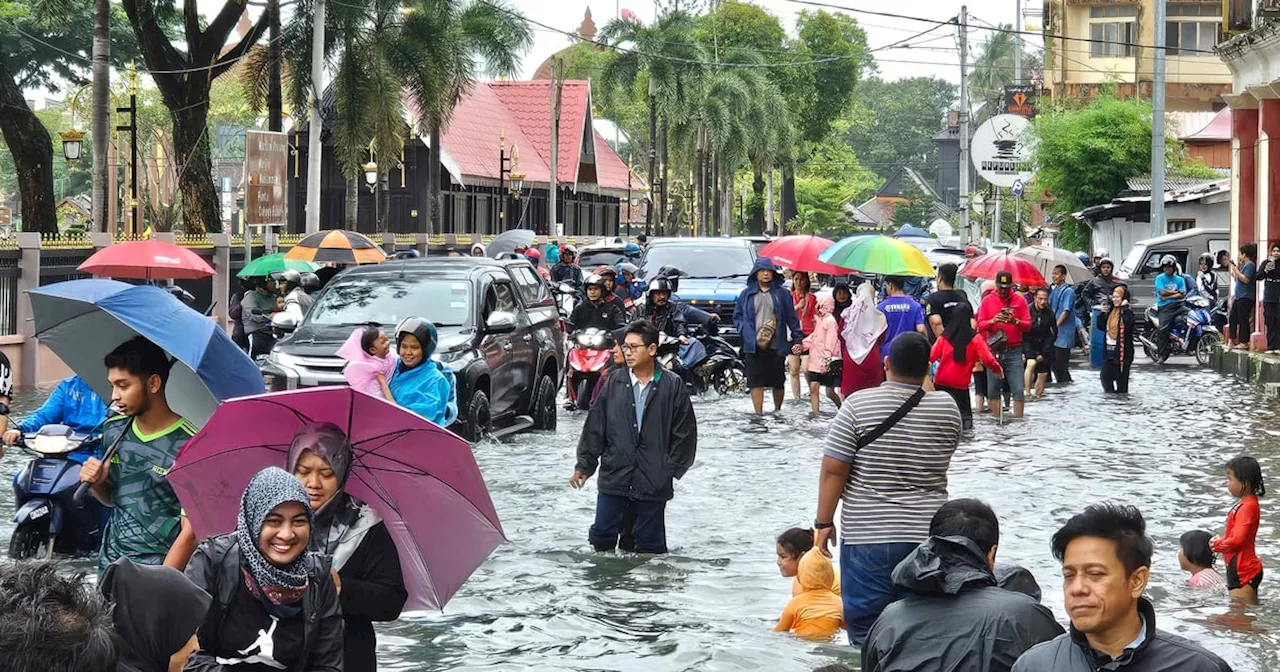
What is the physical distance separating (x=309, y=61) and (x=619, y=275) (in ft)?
60.9

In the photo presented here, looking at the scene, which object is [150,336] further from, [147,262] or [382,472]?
[147,262]

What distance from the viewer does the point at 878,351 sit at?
58.1ft

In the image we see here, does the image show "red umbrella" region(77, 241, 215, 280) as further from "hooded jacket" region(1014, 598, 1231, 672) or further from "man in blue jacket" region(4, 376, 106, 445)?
"hooded jacket" region(1014, 598, 1231, 672)

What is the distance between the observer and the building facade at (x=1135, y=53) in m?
63.8

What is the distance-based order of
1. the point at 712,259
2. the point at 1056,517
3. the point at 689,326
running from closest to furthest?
the point at 1056,517 → the point at 689,326 → the point at 712,259

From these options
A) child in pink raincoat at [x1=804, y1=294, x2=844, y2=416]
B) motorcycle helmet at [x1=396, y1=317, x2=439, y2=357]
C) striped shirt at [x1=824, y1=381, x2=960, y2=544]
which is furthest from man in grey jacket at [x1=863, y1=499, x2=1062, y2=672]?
child in pink raincoat at [x1=804, y1=294, x2=844, y2=416]

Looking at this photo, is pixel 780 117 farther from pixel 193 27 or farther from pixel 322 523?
pixel 322 523

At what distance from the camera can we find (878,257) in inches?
740

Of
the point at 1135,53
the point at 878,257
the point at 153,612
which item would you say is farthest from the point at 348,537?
the point at 1135,53

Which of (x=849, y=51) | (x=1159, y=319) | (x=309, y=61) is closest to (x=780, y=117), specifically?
(x=849, y=51)

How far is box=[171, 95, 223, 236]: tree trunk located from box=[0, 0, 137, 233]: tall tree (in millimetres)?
2728

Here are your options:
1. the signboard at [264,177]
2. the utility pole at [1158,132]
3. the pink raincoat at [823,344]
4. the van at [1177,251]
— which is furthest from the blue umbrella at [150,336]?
the utility pole at [1158,132]

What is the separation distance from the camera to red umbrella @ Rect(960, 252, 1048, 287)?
20.6 meters

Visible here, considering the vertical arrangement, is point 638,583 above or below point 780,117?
below
